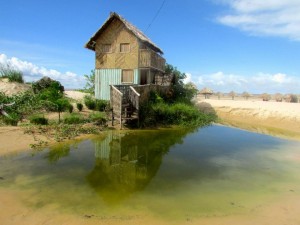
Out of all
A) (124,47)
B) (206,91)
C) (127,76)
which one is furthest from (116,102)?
(206,91)

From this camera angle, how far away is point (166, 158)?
12172mm

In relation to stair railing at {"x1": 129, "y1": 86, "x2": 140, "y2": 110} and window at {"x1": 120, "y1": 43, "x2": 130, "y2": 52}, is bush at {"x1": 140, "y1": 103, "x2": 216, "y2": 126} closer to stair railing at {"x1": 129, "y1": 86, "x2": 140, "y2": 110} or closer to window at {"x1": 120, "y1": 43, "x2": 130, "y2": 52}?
stair railing at {"x1": 129, "y1": 86, "x2": 140, "y2": 110}

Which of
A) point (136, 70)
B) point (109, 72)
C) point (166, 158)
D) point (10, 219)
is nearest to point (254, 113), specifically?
point (136, 70)

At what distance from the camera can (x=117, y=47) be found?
82.3 feet

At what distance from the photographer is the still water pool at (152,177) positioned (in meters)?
7.22

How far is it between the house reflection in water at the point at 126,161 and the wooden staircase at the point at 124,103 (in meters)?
1.48

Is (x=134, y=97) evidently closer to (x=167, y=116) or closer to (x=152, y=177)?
(x=167, y=116)

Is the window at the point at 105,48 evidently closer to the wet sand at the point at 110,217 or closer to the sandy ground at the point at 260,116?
the sandy ground at the point at 260,116

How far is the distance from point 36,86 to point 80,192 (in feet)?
64.5

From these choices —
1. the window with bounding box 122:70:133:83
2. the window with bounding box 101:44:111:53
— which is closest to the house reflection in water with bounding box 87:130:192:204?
the window with bounding box 122:70:133:83

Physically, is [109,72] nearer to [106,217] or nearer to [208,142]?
[208,142]

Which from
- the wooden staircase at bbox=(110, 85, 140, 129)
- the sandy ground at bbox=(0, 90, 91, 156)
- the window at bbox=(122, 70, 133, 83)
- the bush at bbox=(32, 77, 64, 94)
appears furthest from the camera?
the window at bbox=(122, 70, 133, 83)

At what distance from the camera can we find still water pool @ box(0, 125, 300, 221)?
23.7 ft

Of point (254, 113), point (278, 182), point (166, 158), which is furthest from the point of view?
point (254, 113)
